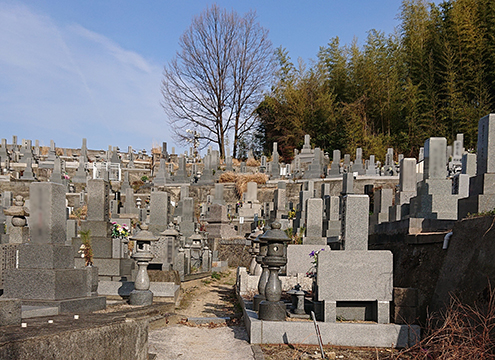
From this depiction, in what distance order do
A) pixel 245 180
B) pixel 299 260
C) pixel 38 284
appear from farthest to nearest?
pixel 245 180 → pixel 299 260 → pixel 38 284

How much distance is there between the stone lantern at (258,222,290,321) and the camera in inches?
227

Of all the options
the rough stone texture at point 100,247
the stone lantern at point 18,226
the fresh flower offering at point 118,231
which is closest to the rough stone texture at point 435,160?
the rough stone texture at point 100,247

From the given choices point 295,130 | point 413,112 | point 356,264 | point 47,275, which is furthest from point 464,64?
point 47,275

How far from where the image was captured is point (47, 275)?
6.02 meters

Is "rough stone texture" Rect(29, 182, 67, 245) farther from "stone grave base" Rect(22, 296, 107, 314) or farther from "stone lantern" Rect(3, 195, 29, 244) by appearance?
"stone lantern" Rect(3, 195, 29, 244)

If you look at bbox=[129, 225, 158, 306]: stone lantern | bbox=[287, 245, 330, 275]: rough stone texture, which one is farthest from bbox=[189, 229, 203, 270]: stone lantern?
bbox=[129, 225, 158, 306]: stone lantern

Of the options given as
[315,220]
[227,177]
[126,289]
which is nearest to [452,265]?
[126,289]

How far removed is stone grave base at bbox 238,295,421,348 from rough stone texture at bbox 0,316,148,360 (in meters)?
1.84

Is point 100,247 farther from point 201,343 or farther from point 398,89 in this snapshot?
point 398,89

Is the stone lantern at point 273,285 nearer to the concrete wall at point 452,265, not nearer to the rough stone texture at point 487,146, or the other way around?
the concrete wall at point 452,265

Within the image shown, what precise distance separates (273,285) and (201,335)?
144cm

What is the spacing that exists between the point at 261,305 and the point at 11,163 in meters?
32.8

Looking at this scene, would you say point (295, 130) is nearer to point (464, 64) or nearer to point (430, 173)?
point (464, 64)

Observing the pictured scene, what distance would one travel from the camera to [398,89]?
33594 mm
